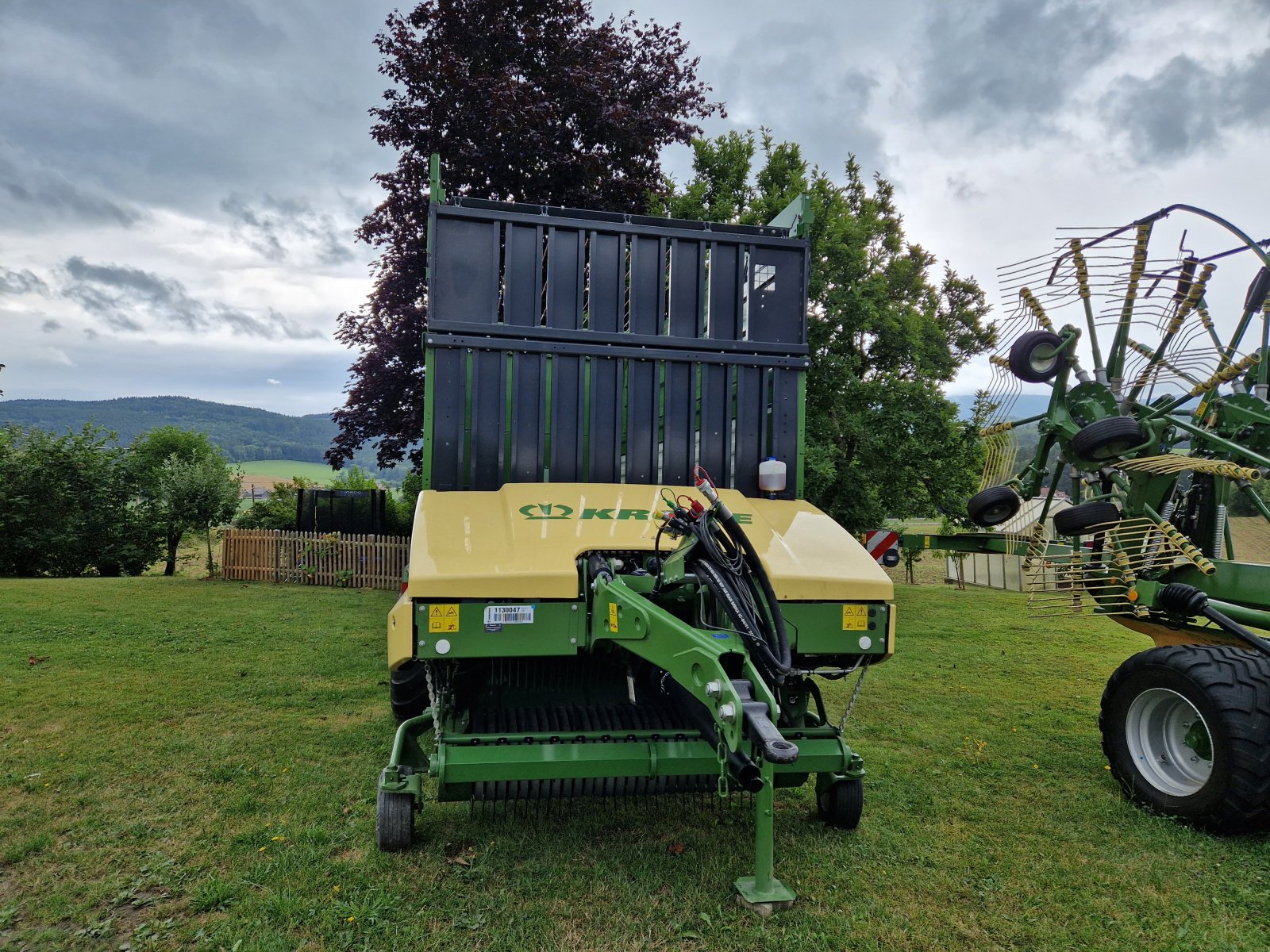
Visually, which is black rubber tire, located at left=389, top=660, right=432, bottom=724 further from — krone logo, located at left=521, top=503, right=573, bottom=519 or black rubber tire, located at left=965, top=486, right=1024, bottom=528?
black rubber tire, located at left=965, top=486, right=1024, bottom=528

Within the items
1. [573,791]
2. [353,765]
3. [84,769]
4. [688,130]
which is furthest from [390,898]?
[688,130]

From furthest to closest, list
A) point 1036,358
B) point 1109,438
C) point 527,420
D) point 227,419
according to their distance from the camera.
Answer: point 227,419, point 1036,358, point 1109,438, point 527,420

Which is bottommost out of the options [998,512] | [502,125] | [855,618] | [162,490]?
[855,618]

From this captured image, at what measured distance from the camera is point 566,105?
13.0 meters

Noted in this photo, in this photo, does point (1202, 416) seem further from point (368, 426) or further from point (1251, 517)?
point (368, 426)

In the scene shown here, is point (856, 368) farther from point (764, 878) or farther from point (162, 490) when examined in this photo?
point (162, 490)

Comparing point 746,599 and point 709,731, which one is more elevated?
point 746,599

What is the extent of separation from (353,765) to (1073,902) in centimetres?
385

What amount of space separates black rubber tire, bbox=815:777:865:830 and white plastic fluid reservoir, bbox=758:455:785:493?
168cm

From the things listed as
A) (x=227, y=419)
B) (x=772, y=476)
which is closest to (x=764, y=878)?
(x=772, y=476)

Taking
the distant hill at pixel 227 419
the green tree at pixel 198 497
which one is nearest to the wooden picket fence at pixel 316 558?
the green tree at pixel 198 497

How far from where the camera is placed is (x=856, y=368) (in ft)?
44.3

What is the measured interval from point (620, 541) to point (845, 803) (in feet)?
5.68

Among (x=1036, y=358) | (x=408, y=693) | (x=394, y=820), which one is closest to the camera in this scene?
(x=394, y=820)
